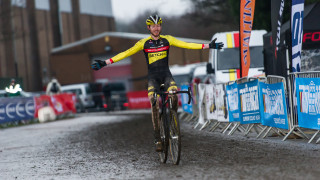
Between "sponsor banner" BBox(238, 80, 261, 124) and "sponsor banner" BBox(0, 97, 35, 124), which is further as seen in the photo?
"sponsor banner" BBox(0, 97, 35, 124)

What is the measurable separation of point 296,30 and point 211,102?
15.0 ft

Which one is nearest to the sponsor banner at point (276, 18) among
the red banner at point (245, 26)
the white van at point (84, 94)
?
the red banner at point (245, 26)

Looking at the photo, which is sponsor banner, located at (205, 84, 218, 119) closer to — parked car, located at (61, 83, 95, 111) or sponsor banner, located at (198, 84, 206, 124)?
sponsor banner, located at (198, 84, 206, 124)

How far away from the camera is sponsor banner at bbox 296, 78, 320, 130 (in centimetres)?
1098

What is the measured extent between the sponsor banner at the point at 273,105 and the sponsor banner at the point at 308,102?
0.42 metres

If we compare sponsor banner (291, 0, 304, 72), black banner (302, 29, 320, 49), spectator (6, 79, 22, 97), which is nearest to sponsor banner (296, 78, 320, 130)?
sponsor banner (291, 0, 304, 72)

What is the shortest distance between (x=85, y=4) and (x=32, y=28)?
59.9ft

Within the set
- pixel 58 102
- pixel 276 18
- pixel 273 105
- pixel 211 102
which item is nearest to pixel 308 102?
pixel 273 105

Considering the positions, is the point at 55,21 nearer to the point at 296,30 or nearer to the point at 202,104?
the point at 202,104

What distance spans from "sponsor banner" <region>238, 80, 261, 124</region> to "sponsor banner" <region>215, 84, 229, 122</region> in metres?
1.20

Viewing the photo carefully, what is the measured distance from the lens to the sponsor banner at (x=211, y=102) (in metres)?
16.4

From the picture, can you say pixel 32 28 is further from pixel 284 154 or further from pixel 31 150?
pixel 284 154

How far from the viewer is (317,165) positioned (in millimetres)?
8031

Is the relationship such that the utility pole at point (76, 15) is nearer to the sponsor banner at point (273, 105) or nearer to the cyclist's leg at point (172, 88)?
the sponsor banner at point (273, 105)
